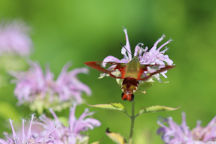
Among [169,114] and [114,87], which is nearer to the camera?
[169,114]

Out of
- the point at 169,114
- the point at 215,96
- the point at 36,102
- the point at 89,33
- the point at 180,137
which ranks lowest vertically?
the point at 180,137

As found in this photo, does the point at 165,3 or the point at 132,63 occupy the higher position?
the point at 165,3

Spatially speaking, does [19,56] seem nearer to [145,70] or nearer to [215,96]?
[215,96]

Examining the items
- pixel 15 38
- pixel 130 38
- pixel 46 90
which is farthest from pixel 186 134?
pixel 15 38

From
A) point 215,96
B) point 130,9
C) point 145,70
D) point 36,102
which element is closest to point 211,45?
point 215,96

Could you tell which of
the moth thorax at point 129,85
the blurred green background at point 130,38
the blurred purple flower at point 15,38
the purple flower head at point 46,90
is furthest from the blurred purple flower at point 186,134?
the blurred purple flower at point 15,38

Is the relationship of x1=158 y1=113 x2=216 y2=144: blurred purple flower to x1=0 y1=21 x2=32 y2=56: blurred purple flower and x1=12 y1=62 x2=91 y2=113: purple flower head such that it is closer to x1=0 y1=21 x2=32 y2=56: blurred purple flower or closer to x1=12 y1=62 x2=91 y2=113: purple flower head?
x1=12 y1=62 x2=91 y2=113: purple flower head
